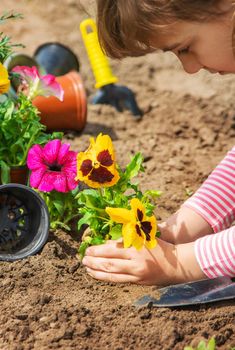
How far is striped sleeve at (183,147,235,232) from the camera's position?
2.55 metres

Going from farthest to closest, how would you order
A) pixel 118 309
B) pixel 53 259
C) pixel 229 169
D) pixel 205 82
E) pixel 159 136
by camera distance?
pixel 205 82
pixel 159 136
pixel 229 169
pixel 53 259
pixel 118 309

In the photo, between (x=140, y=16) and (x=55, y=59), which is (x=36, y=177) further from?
(x=55, y=59)

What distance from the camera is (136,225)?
216 cm

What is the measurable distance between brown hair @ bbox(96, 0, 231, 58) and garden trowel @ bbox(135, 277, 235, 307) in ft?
2.36

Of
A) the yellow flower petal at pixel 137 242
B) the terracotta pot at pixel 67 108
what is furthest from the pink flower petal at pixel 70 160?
the terracotta pot at pixel 67 108

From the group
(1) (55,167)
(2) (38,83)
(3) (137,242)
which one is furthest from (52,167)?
(3) (137,242)

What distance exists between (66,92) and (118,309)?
1.34 metres

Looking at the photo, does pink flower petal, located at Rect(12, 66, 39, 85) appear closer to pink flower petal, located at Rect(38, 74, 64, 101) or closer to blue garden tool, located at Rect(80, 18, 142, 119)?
pink flower petal, located at Rect(38, 74, 64, 101)

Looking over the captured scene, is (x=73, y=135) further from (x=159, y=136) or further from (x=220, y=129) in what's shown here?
(x=220, y=129)

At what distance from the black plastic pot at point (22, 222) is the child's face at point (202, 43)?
61 centimetres

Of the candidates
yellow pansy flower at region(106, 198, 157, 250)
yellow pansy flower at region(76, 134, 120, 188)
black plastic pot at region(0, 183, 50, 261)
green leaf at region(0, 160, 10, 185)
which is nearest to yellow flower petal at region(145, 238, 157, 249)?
yellow pansy flower at region(106, 198, 157, 250)

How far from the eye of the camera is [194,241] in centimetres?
249

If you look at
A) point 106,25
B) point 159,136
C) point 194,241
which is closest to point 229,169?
point 194,241

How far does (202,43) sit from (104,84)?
56.3 inches
